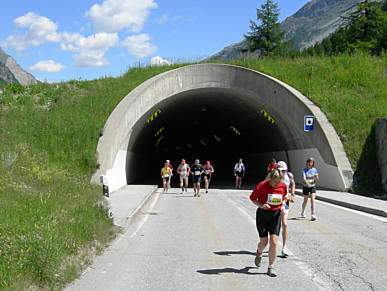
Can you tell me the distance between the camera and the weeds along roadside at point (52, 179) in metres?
5.49

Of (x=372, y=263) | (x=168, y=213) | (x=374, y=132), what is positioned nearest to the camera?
(x=372, y=263)

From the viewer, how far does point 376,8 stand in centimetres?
4325

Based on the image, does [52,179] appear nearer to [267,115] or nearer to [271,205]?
[271,205]

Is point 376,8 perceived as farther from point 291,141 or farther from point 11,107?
point 11,107

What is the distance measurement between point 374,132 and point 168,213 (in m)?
12.9

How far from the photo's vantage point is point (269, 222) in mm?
6422

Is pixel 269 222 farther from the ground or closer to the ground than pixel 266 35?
closer to the ground

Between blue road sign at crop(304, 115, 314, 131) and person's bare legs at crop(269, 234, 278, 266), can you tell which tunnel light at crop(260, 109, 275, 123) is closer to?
blue road sign at crop(304, 115, 314, 131)

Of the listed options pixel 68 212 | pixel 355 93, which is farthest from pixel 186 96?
pixel 68 212

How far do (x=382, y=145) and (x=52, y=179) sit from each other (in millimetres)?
15146

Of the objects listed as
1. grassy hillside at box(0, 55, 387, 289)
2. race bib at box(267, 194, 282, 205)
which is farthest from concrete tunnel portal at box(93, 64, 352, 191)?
race bib at box(267, 194, 282, 205)

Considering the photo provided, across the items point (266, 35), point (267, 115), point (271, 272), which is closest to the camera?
point (271, 272)

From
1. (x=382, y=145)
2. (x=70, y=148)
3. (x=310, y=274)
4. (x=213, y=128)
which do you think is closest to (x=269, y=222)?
(x=310, y=274)

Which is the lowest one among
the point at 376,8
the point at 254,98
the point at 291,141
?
the point at 291,141
